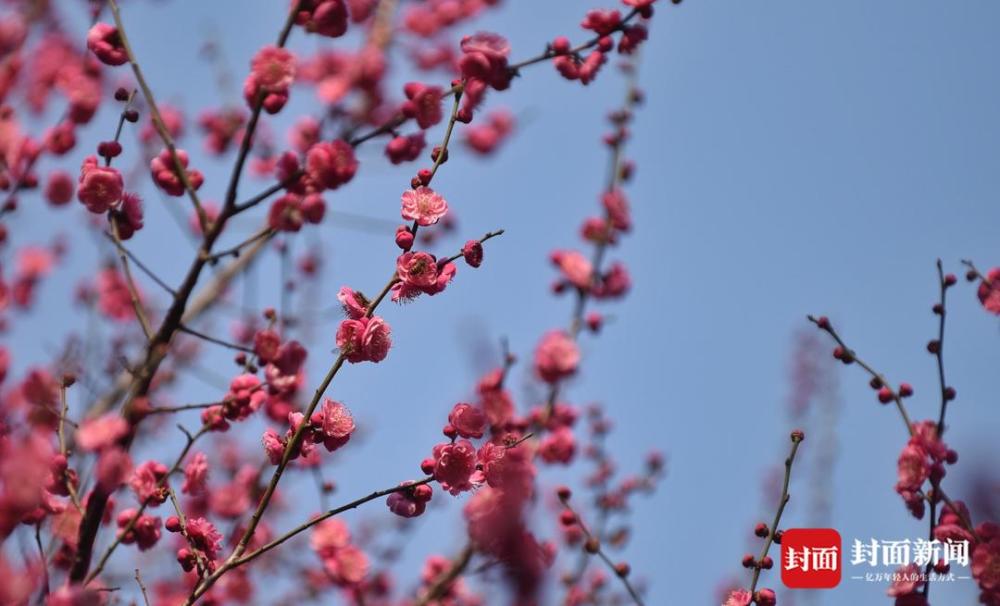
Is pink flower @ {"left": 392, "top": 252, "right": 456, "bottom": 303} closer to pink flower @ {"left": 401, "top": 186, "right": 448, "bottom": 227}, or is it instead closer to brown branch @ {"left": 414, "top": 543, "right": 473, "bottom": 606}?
pink flower @ {"left": 401, "top": 186, "right": 448, "bottom": 227}

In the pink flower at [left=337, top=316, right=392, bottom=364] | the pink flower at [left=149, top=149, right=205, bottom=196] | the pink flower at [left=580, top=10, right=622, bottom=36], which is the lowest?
the pink flower at [left=337, top=316, right=392, bottom=364]

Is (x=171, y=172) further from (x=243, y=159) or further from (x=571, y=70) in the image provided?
(x=571, y=70)

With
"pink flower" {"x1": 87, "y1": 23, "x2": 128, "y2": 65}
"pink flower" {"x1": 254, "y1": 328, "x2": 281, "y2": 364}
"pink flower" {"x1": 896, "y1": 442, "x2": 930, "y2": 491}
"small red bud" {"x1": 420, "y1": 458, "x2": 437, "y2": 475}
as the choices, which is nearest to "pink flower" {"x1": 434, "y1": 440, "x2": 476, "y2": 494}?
"small red bud" {"x1": 420, "y1": 458, "x2": 437, "y2": 475}

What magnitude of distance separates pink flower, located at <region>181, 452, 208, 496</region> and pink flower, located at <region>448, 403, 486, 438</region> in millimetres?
1106

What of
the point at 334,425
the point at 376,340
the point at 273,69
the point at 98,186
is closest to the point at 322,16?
the point at 273,69

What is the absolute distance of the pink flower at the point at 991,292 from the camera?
11.8 feet

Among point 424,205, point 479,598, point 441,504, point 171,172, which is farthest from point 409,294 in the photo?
point 479,598

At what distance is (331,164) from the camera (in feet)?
9.86

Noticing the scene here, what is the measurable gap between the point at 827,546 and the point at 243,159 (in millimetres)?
2855

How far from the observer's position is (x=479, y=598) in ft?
18.9

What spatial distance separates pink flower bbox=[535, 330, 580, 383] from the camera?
5.35 m

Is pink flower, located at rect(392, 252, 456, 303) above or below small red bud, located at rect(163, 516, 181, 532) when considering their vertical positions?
above

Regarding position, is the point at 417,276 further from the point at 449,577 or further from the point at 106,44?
the point at 449,577

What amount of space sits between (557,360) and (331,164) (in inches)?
105
